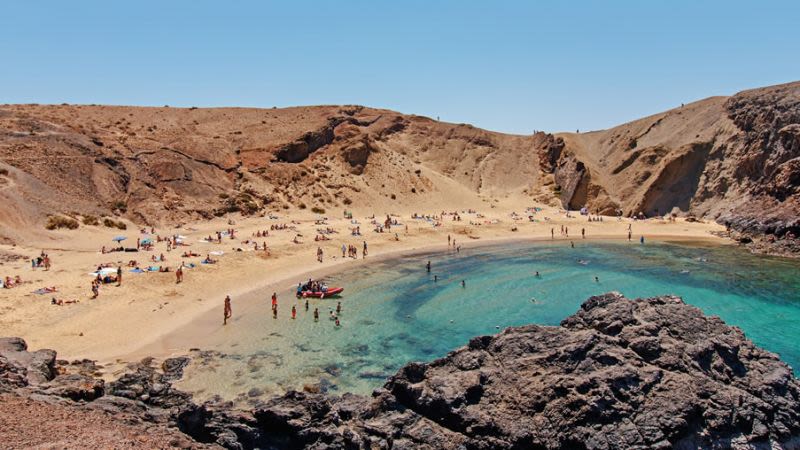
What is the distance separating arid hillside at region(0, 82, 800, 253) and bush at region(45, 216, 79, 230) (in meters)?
0.87

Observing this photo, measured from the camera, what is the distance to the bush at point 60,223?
37.7m

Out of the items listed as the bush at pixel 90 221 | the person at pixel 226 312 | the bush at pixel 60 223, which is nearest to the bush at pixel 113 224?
the bush at pixel 90 221

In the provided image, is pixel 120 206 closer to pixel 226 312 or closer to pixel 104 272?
pixel 104 272

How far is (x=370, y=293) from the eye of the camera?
3195 centimetres

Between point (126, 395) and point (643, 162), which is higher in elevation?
point (643, 162)

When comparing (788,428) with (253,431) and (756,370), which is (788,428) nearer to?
(756,370)

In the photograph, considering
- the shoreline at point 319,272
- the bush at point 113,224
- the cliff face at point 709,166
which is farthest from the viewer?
the cliff face at point 709,166

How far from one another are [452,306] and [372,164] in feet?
138

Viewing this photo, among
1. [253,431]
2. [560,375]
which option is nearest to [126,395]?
[253,431]

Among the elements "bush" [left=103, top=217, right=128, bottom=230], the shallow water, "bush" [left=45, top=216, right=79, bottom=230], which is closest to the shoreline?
the shallow water

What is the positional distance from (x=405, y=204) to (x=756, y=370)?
173 ft

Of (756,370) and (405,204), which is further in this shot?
(405,204)

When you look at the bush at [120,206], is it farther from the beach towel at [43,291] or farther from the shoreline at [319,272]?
the beach towel at [43,291]

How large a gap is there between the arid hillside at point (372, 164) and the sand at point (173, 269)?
3.80 meters
